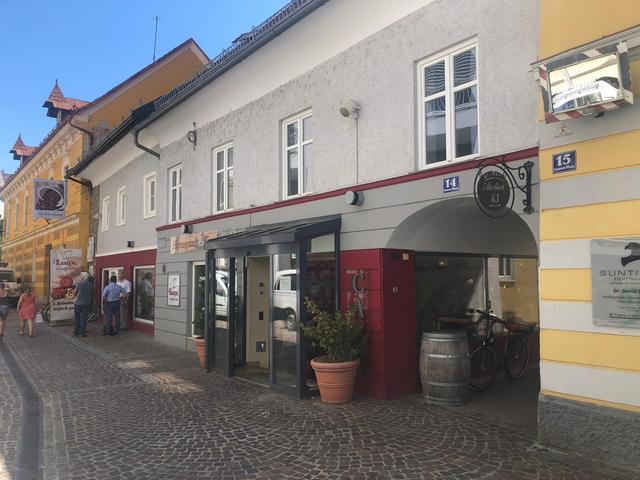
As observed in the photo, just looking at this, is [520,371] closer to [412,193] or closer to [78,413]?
[412,193]

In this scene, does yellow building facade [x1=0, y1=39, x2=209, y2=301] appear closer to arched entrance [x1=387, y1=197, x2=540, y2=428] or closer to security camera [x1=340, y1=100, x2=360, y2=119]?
security camera [x1=340, y1=100, x2=360, y2=119]

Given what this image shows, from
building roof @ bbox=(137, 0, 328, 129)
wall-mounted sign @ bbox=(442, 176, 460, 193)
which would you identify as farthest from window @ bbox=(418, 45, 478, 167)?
building roof @ bbox=(137, 0, 328, 129)

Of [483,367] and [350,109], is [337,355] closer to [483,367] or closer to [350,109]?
[483,367]

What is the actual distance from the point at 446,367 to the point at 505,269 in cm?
299

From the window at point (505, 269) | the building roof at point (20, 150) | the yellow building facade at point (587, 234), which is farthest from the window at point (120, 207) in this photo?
the building roof at point (20, 150)

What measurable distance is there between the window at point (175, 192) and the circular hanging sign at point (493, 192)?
8890mm

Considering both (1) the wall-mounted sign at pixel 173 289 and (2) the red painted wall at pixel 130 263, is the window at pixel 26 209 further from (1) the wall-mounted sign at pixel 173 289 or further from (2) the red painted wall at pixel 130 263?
(1) the wall-mounted sign at pixel 173 289

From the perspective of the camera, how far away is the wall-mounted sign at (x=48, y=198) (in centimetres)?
2045

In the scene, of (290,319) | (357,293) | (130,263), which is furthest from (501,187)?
(130,263)

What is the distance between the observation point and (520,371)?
26.9 ft

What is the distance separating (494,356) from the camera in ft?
24.5

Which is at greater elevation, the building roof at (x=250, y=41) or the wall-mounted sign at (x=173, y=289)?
the building roof at (x=250, y=41)

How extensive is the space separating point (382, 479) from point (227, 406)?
2.95 metres

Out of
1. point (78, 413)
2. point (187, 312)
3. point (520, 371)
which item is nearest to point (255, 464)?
point (78, 413)
